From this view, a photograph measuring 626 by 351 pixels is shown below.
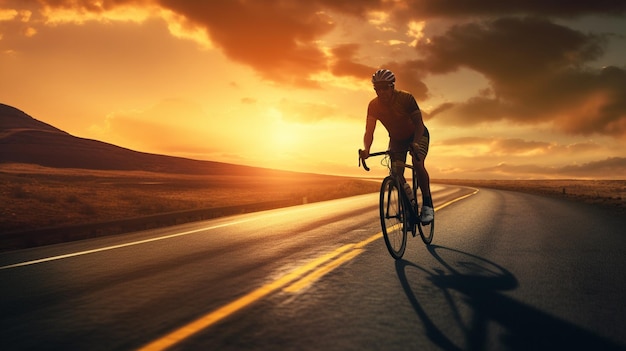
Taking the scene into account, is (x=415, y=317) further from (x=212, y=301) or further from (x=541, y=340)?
(x=212, y=301)

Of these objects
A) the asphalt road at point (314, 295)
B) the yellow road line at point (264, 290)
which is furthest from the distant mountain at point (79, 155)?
the yellow road line at point (264, 290)

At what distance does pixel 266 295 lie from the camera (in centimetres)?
486

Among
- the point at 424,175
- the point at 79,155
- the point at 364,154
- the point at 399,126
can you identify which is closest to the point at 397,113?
A: the point at 399,126

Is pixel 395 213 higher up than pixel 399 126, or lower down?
lower down

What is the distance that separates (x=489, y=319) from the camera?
4.15m

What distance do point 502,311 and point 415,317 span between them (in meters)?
0.84

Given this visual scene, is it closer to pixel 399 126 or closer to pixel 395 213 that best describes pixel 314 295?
pixel 395 213

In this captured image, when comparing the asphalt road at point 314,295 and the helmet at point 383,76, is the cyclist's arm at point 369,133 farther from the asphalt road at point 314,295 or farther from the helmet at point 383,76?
the asphalt road at point 314,295

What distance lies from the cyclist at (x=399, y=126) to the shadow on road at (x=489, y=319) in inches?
73.5

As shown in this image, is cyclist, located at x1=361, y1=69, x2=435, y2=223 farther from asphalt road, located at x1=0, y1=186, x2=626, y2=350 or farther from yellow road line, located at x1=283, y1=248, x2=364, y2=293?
yellow road line, located at x1=283, y1=248, x2=364, y2=293

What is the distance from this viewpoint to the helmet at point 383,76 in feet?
23.2

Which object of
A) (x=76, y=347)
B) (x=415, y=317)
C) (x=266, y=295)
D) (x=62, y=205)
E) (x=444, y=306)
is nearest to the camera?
(x=76, y=347)

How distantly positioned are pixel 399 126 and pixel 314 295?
3600mm

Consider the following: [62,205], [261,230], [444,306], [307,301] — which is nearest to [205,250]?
[261,230]
